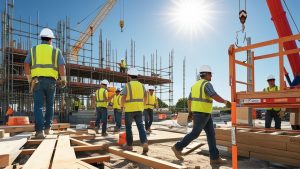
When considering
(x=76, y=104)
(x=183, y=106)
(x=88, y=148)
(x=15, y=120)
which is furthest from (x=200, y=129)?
(x=183, y=106)

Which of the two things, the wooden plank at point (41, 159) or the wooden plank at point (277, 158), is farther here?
the wooden plank at point (277, 158)

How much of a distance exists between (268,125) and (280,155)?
13.3 ft

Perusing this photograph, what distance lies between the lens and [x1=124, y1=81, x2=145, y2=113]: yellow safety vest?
6.82 meters

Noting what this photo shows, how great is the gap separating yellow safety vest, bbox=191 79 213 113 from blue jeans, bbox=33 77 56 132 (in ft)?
9.87

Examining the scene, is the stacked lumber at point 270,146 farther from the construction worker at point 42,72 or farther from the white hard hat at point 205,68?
the construction worker at point 42,72

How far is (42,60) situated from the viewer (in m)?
6.10

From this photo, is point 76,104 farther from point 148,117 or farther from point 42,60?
point 42,60

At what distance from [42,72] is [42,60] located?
0.25 m

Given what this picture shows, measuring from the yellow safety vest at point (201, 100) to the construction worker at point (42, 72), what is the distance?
287cm

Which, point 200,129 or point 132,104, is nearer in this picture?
point 200,129

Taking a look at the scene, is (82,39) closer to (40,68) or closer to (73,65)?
(73,65)

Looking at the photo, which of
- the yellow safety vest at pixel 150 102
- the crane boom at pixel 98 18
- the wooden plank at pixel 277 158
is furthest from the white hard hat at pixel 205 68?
the crane boom at pixel 98 18

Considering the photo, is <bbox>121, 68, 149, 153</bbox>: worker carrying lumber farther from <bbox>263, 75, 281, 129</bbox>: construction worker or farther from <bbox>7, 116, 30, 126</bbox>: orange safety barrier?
<bbox>7, 116, 30, 126</bbox>: orange safety barrier

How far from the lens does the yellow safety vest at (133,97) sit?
682cm
